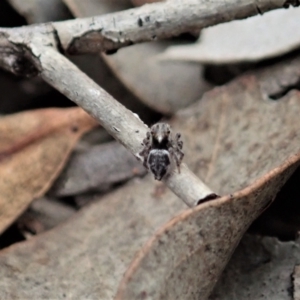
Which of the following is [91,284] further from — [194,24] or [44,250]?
[194,24]

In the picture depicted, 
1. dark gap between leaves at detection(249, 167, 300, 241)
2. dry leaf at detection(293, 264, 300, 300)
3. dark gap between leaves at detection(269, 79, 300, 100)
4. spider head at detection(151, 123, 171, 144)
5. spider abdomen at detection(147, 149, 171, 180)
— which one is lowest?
dry leaf at detection(293, 264, 300, 300)

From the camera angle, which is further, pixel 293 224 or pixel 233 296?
pixel 293 224

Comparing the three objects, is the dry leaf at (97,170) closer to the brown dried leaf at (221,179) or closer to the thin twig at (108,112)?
the brown dried leaf at (221,179)

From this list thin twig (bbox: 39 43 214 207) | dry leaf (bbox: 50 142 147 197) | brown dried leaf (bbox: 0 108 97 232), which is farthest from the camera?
dry leaf (bbox: 50 142 147 197)

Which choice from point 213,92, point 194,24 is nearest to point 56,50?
point 194,24

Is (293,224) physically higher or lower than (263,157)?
lower

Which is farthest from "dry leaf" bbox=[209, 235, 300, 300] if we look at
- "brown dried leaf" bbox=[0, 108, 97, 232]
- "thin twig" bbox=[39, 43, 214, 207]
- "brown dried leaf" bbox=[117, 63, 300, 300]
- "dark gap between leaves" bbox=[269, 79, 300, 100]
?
"brown dried leaf" bbox=[0, 108, 97, 232]

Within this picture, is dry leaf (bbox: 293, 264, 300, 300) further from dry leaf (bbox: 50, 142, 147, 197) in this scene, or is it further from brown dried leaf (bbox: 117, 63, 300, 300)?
dry leaf (bbox: 50, 142, 147, 197)
